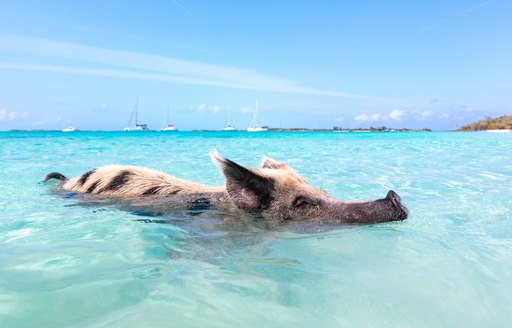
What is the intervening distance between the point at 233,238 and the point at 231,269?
3.10 feet

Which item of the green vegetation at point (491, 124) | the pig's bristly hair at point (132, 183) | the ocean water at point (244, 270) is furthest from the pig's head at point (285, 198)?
the green vegetation at point (491, 124)

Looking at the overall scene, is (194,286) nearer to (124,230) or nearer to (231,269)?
(231,269)

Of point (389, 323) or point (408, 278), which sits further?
point (408, 278)

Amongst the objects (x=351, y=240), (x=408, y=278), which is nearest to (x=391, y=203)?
(x=351, y=240)

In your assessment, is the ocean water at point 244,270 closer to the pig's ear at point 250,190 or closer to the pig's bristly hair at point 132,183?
the pig's ear at point 250,190

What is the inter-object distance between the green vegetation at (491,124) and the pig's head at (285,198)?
3479 inches

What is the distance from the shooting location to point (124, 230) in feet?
15.2

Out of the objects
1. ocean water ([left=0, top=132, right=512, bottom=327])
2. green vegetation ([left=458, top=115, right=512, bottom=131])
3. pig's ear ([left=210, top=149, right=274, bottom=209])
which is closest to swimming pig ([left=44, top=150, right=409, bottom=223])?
pig's ear ([left=210, top=149, right=274, bottom=209])

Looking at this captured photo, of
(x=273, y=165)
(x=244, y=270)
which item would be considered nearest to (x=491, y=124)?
(x=273, y=165)

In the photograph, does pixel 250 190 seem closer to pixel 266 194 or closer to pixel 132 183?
pixel 266 194

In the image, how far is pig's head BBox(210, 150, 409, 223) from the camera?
469cm

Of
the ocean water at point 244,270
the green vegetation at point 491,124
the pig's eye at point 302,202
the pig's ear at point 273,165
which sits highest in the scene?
the green vegetation at point 491,124

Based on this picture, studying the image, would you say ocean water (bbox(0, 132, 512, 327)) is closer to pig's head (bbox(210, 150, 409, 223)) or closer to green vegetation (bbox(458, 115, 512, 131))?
pig's head (bbox(210, 150, 409, 223))

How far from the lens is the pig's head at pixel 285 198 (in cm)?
469
